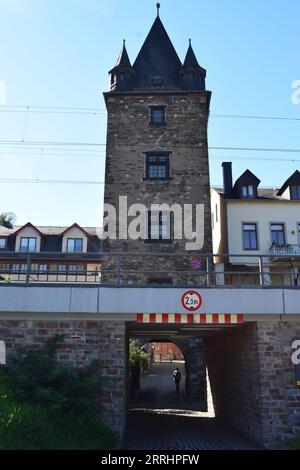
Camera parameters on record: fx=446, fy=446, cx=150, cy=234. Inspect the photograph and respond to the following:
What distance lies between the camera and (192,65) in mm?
25406

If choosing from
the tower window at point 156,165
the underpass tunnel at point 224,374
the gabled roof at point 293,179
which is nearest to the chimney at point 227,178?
the gabled roof at point 293,179

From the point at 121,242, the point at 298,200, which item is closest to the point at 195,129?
the point at 121,242

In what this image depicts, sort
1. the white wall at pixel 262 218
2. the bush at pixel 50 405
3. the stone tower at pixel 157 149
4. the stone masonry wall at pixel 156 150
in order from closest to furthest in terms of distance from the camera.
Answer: the bush at pixel 50 405, the stone masonry wall at pixel 156 150, the stone tower at pixel 157 149, the white wall at pixel 262 218

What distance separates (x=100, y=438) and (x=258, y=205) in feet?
73.1

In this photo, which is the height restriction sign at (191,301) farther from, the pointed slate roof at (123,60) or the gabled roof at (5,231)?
the gabled roof at (5,231)

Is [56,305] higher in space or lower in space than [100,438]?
higher

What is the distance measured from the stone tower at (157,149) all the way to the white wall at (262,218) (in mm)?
5889

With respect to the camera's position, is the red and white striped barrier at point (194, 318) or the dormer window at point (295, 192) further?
the dormer window at point (295, 192)

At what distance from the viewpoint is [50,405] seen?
882cm

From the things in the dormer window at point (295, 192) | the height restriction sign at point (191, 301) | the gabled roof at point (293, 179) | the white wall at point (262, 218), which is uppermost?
the gabled roof at point (293, 179)

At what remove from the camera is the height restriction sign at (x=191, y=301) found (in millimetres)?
10391

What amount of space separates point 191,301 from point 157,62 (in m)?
20.3

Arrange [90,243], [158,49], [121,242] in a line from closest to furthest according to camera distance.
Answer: [121,242]
[158,49]
[90,243]
